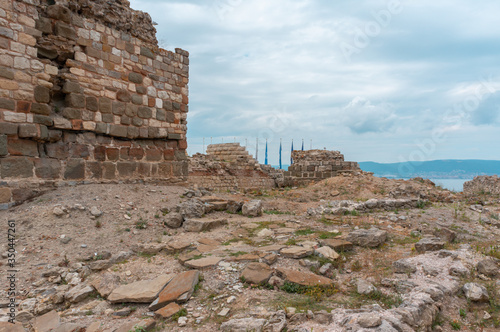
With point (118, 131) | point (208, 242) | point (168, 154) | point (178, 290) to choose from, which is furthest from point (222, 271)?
point (168, 154)

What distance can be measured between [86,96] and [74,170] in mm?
1586

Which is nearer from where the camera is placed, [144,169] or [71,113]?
[71,113]

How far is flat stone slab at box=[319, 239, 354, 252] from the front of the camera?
529cm

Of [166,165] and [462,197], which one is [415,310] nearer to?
[166,165]

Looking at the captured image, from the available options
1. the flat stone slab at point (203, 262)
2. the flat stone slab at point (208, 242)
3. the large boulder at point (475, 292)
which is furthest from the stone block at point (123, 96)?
the large boulder at point (475, 292)

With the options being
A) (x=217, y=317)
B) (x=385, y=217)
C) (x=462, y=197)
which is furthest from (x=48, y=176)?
(x=462, y=197)

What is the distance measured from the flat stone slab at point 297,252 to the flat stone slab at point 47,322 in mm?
2987

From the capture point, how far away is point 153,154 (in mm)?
8367

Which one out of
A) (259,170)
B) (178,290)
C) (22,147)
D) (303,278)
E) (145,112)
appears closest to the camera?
(178,290)

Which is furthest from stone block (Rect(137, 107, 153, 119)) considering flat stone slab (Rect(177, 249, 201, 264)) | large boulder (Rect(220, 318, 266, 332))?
large boulder (Rect(220, 318, 266, 332))

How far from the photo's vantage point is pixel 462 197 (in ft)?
42.6

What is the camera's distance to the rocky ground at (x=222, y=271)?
334 centimetres

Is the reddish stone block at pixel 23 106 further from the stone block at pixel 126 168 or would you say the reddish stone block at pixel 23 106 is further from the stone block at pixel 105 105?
the stone block at pixel 126 168

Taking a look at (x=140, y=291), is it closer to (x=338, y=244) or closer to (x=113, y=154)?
(x=338, y=244)
